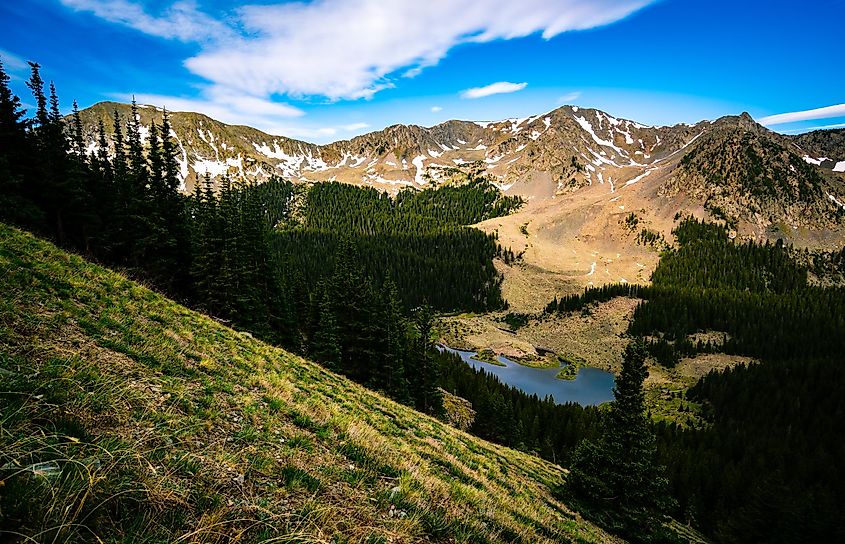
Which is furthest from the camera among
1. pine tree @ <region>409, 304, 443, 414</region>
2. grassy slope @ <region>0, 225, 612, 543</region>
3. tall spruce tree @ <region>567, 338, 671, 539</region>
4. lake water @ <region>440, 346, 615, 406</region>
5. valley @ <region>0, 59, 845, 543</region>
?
lake water @ <region>440, 346, 615, 406</region>

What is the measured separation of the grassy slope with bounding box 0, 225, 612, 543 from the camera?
357 centimetres

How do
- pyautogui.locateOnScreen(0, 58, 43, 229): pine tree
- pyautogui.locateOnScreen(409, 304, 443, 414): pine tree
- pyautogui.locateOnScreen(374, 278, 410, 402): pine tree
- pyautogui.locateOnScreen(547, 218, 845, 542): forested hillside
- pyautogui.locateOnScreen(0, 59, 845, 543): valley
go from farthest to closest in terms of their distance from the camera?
pyautogui.locateOnScreen(409, 304, 443, 414): pine tree < pyautogui.locateOnScreen(374, 278, 410, 402): pine tree < pyautogui.locateOnScreen(547, 218, 845, 542): forested hillside < pyautogui.locateOnScreen(0, 58, 43, 229): pine tree < pyautogui.locateOnScreen(0, 59, 845, 543): valley

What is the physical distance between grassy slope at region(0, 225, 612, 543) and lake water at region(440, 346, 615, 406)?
95370 mm

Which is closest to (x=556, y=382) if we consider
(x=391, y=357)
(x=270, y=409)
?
(x=391, y=357)

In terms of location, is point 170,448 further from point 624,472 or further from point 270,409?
point 624,472

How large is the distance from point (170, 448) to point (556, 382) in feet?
379

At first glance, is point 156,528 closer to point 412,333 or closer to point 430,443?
point 430,443

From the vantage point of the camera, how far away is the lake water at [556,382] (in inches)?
3856

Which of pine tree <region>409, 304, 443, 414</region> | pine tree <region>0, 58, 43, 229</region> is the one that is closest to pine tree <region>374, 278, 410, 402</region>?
pine tree <region>409, 304, 443, 414</region>

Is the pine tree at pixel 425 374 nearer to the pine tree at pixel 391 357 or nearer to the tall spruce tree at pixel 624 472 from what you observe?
the pine tree at pixel 391 357

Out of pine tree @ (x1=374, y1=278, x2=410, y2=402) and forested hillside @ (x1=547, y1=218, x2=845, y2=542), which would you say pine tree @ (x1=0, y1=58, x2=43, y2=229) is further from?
forested hillside @ (x1=547, y1=218, x2=845, y2=542)

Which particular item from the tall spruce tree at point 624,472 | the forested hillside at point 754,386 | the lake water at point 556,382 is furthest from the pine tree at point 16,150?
the lake water at point 556,382

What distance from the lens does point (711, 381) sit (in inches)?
3895

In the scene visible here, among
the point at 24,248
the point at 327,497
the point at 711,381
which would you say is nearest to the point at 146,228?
the point at 24,248
